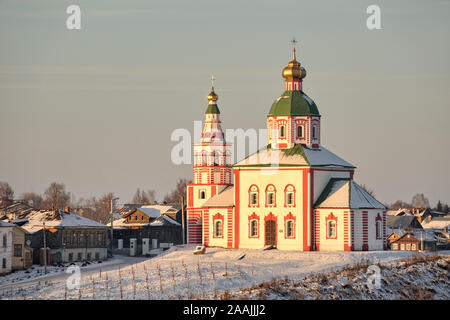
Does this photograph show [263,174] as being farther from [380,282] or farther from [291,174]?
[380,282]

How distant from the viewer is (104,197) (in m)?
138

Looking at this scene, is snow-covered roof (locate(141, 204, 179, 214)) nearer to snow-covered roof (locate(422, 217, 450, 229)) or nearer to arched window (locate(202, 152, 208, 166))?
arched window (locate(202, 152, 208, 166))

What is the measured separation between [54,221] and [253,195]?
18.5m

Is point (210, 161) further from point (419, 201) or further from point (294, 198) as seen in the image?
point (419, 201)

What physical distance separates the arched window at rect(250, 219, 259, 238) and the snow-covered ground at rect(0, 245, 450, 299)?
2017 millimetres

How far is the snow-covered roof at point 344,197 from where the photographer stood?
55344 millimetres

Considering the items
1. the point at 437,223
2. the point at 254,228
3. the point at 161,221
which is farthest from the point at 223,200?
the point at 437,223

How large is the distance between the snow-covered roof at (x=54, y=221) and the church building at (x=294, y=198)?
12.8m

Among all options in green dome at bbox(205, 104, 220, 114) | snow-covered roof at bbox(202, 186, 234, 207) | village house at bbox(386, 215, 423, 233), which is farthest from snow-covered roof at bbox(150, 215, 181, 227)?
village house at bbox(386, 215, 423, 233)

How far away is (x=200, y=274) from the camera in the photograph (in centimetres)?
4422

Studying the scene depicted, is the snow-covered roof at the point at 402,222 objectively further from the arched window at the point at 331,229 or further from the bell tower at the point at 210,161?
the arched window at the point at 331,229

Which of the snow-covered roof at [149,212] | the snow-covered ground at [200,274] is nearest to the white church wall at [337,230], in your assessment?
the snow-covered ground at [200,274]

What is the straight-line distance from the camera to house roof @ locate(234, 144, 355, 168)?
57031mm
